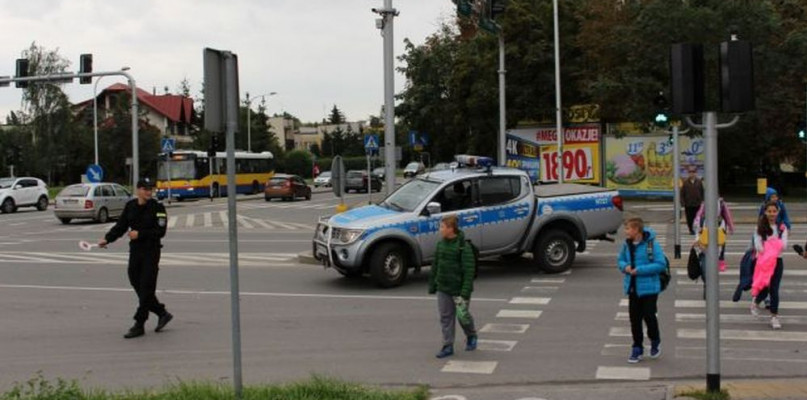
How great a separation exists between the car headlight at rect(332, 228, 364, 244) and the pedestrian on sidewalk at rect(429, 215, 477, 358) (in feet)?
13.7

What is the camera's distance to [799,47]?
31.4m

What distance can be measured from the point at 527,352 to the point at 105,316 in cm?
569

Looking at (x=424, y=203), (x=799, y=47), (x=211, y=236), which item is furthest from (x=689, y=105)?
(x=799, y=47)

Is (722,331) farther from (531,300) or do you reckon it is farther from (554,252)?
(554,252)

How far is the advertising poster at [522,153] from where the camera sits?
4031cm

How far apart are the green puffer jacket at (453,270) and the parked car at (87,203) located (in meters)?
22.9

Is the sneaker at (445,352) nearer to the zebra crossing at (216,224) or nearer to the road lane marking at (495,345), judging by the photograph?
the road lane marking at (495,345)

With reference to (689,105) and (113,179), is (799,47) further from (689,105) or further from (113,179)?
(113,179)

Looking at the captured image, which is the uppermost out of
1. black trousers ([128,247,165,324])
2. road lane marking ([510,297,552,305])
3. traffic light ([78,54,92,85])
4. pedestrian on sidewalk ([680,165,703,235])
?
traffic light ([78,54,92,85])

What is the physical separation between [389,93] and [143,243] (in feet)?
30.9

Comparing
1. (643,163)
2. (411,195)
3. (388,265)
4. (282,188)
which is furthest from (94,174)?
(388,265)

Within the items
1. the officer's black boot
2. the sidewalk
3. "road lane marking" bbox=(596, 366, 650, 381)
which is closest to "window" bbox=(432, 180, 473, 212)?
the officer's black boot

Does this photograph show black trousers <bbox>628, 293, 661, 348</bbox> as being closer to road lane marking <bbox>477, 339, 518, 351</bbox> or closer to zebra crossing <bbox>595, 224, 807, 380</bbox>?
zebra crossing <bbox>595, 224, 807, 380</bbox>

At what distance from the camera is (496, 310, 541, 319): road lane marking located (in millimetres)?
10305
